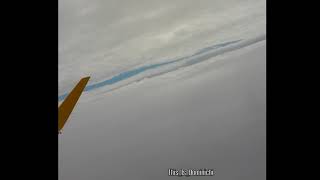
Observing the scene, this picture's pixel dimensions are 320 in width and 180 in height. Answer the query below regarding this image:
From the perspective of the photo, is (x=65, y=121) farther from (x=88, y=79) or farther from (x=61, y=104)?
(x=88, y=79)

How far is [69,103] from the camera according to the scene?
6996mm

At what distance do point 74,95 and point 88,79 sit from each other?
0.77m

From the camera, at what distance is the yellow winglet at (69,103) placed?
6902 millimetres

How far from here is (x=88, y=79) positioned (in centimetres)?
759

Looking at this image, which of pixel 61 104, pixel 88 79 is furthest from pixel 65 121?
pixel 88 79

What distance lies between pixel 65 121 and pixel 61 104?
345mm

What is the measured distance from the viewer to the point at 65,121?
7184 millimetres

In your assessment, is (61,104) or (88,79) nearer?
(61,104)

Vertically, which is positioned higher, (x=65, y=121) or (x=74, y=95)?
(x=74, y=95)

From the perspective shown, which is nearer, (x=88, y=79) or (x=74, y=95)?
(x=74, y=95)

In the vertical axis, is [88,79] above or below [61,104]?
above

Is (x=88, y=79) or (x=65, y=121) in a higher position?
(x=88, y=79)

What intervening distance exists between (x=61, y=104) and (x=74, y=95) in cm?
37

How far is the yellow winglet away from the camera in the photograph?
6.90m
